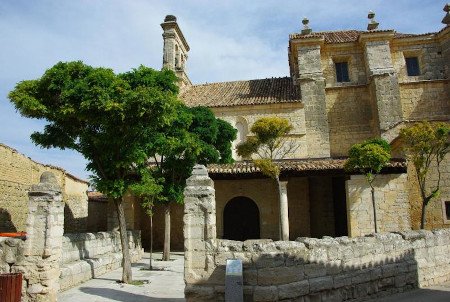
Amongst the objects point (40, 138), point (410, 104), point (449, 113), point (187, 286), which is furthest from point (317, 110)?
point (187, 286)

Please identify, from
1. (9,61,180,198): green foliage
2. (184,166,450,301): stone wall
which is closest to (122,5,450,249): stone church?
(9,61,180,198): green foliage

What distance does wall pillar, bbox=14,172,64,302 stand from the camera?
718 centimetres

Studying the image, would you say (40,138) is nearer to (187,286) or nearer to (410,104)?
(187,286)

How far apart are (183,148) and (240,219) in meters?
5.53

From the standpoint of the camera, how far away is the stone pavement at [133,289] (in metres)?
7.83

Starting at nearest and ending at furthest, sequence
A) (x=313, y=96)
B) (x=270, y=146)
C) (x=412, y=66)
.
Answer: (x=270, y=146)
(x=313, y=96)
(x=412, y=66)

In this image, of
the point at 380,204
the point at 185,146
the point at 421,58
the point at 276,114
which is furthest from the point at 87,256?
the point at 421,58

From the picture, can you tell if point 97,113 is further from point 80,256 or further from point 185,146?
point 185,146

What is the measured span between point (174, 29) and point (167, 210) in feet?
50.7

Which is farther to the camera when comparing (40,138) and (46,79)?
(40,138)

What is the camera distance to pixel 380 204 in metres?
15.5

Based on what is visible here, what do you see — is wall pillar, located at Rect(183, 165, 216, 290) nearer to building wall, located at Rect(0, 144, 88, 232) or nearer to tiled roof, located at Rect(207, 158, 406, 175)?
tiled roof, located at Rect(207, 158, 406, 175)

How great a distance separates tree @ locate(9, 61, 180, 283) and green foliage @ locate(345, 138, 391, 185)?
7568 millimetres

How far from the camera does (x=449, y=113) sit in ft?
72.3
